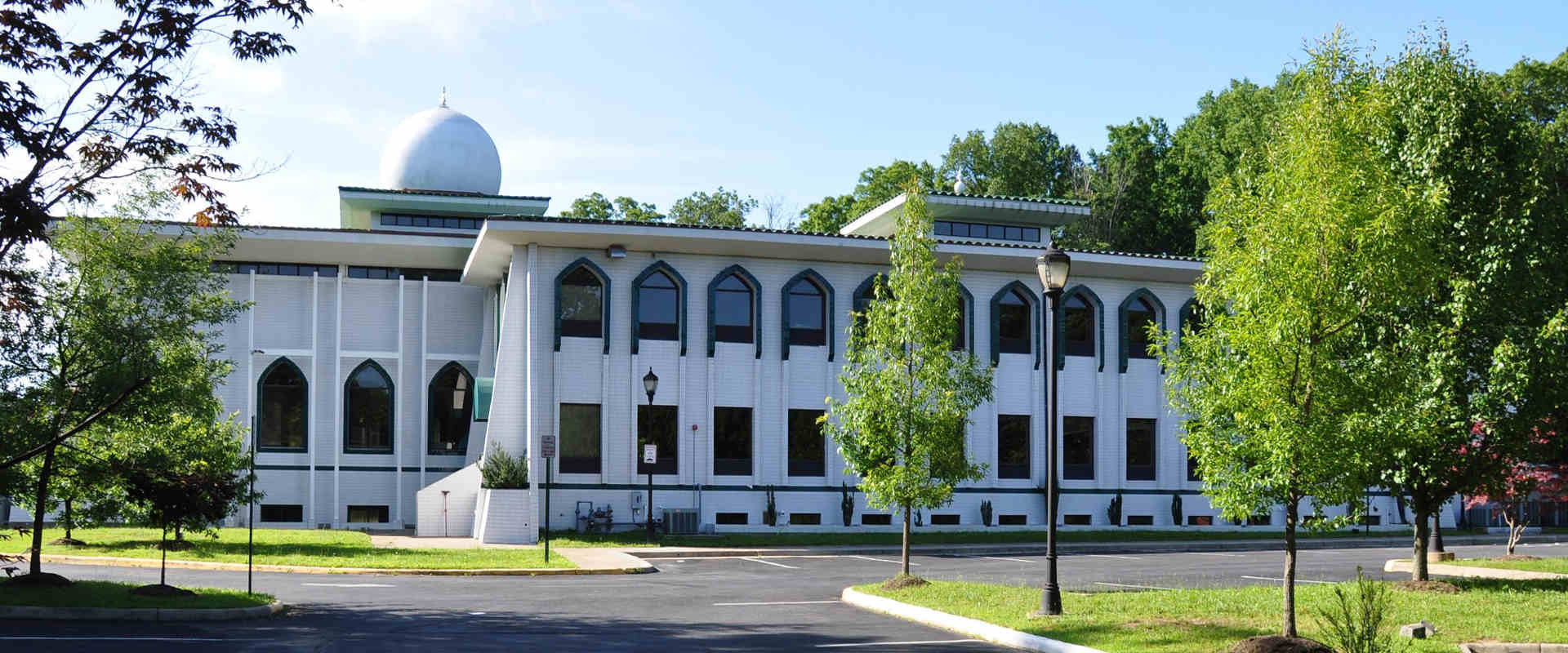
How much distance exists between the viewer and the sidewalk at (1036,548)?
102ft

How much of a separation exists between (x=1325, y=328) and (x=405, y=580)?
Result: 15918mm

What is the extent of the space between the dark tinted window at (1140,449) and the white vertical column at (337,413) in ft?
79.0

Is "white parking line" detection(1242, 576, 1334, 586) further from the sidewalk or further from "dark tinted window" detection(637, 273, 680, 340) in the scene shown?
"dark tinted window" detection(637, 273, 680, 340)

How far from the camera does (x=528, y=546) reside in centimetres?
3216

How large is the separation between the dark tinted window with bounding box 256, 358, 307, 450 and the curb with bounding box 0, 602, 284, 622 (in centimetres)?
2512

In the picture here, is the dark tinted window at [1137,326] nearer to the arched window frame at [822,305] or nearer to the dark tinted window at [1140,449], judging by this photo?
the dark tinted window at [1140,449]

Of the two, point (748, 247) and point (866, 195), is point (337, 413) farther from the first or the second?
point (866, 195)

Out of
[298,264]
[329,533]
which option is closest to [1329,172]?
[329,533]

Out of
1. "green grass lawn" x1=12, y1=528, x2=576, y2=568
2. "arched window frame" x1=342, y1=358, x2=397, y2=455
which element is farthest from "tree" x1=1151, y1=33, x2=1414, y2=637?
"arched window frame" x1=342, y1=358, x2=397, y2=455

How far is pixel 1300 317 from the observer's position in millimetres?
14039

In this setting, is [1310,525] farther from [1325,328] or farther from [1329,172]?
[1329,172]

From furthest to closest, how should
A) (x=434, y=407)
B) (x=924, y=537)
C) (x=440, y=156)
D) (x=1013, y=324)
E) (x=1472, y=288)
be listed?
1. (x=440, y=156)
2. (x=434, y=407)
3. (x=1013, y=324)
4. (x=924, y=537)
5. (x=1472, y=288)

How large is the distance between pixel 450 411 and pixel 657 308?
972 cm

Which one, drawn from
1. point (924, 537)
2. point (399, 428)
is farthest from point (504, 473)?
point (924, 537)
